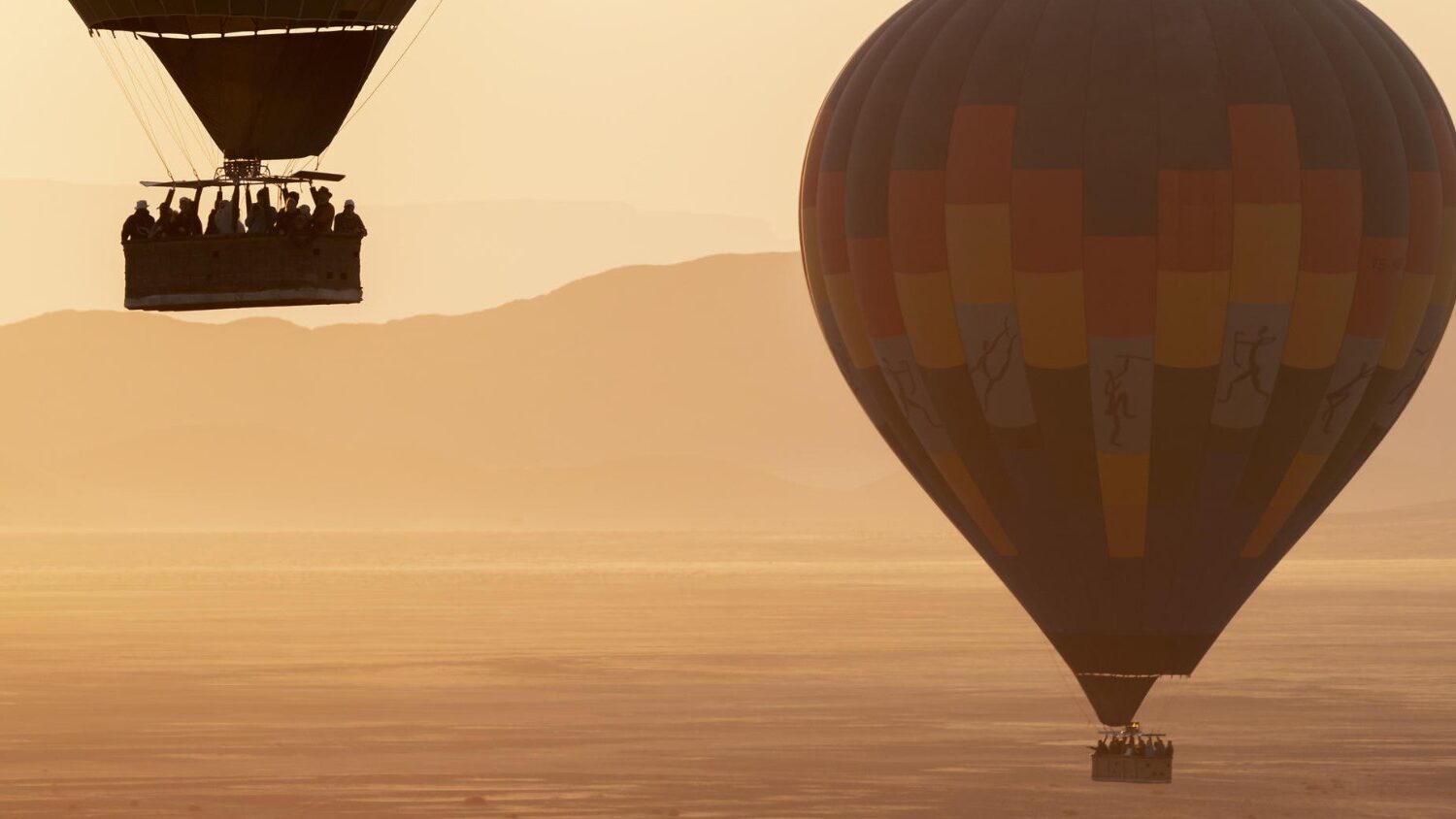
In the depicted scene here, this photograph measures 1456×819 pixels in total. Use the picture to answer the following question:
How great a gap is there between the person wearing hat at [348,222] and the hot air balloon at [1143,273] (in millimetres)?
7717

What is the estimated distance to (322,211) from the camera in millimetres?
35938

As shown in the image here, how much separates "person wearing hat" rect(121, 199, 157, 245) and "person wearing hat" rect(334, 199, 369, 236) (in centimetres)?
206

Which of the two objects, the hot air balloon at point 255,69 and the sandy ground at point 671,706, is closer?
the hot air balloon at point 255,69

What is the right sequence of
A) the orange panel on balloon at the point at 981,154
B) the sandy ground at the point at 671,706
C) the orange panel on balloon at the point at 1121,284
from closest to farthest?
1. the orange panel on balloon at the point at 1121,284
2. the orange panel on balloon at the point at 981,154
3. the sandy ground at the point at 671,706

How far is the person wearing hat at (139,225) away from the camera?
36.5 m

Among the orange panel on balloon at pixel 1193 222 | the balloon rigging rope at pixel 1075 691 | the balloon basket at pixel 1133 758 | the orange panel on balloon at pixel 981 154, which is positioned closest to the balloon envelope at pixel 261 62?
the orange panel on balloon at pixel 981 154

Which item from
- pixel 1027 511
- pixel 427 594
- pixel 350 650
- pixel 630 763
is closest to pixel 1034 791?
pixel 630 763

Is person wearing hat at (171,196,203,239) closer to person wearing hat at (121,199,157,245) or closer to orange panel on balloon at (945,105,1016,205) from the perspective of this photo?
person wearing hat at (121,199,157,245)

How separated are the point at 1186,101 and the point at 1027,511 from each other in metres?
5.31

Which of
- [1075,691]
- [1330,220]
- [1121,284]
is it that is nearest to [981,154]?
[1121,284]

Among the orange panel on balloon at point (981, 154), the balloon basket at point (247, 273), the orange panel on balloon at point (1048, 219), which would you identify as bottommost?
the balloon basket at point (247, 273)

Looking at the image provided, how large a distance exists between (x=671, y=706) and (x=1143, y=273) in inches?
A: 1692

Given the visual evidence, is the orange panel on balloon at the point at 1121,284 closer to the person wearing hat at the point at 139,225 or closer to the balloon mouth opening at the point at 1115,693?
the balloon mouth opening at the point at 1115,693

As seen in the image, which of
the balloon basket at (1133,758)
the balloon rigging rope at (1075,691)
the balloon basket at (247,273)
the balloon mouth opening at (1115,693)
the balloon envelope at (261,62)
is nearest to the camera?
the balloon basket at (247,273)
